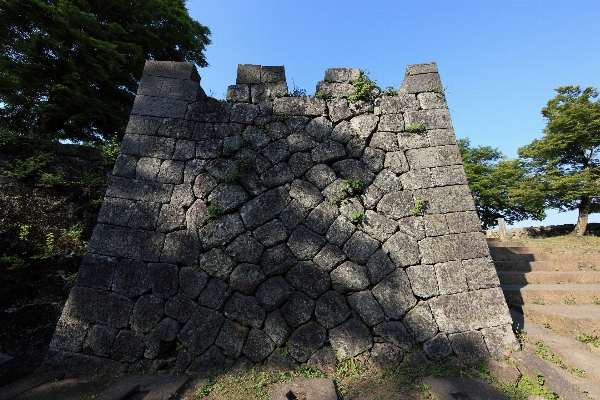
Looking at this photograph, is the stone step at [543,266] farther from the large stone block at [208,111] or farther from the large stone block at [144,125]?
the large stone block at [144,125]

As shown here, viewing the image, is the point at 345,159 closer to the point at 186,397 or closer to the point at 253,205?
the point at 253,205

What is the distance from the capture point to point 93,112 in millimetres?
7699

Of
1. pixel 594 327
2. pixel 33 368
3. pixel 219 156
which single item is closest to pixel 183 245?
Result: pixel 219 156

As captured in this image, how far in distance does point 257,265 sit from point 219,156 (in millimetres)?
1560

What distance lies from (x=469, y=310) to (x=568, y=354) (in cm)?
120

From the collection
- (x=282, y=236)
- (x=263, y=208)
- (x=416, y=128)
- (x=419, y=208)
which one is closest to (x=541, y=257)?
(x=419, y=208)

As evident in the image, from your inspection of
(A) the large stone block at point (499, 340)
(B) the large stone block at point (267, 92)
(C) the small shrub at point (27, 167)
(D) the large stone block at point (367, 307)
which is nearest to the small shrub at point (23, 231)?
(C) the small shrub at point (27, 167)

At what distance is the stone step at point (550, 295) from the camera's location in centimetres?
471

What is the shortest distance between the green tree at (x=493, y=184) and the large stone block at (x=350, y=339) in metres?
19.7

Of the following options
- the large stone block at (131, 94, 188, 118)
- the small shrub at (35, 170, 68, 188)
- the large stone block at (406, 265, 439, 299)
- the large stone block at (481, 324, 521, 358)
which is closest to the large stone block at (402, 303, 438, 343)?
the large stone block at (406, 265, 439, 299)

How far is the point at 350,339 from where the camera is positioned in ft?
10.8

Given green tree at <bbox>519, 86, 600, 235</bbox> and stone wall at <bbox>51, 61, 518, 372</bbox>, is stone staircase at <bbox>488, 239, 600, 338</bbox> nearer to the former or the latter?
stone wall at <bbox>51, 61, 518, 372</bbox>

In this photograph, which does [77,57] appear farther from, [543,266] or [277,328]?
[543,266]

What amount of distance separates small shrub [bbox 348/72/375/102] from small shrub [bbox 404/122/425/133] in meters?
0.75
